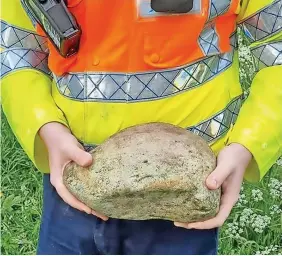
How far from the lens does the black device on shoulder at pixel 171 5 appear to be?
1.38 m

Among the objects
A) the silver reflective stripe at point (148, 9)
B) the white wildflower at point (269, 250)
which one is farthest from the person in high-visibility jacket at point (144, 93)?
the white wildflower at point (269, 250)

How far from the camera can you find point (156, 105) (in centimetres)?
147

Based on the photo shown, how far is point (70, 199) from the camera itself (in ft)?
4.74

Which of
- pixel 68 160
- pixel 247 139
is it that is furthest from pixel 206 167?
pixel 68 160

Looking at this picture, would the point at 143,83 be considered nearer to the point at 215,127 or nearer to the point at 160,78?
Result: the point at 160,78

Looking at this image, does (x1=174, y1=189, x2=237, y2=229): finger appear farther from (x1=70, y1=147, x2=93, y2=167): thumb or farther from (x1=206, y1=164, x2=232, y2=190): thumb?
(x1=70, y1=147, x2=93, y2=167): thumb

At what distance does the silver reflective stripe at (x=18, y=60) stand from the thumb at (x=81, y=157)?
0.76 ft

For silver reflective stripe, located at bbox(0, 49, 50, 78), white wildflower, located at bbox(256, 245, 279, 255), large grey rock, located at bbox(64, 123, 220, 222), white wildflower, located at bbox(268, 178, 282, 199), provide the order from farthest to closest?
white wildflower, located at bbox(268, 178, 282, 199) < white wildflower, located at bbox(256, 245, 279, 255) < silver reflective stripe, located at bbox(0, 49, 50, 78) < large grey rock, located at bbox(64, 123, 220, 222)

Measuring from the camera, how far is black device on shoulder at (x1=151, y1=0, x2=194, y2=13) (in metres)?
1.38

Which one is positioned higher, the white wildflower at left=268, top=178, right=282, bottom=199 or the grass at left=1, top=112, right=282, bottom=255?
the white wildflower at left=268, top=178, right=282, bottom=199

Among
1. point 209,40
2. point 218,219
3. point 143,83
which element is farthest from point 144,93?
point 218,219

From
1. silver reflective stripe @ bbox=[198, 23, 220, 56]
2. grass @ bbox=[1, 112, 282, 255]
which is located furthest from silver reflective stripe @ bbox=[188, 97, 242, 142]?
grass @ bbox=[1, 112, 282, 255]

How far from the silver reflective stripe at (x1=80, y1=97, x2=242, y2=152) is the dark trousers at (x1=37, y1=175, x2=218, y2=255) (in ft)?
0.47

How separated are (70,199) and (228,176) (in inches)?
10.7
